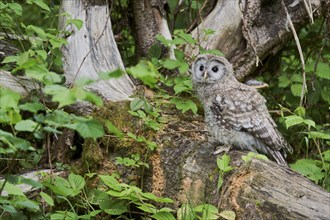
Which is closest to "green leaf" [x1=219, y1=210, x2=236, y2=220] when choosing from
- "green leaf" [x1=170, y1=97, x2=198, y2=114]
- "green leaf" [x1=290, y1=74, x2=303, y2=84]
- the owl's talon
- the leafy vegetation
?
the leafy vegetation

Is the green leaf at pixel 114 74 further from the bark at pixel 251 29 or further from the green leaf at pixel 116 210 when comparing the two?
the bark at pixel 251 29

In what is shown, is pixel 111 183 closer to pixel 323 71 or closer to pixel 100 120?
pixel 100 120

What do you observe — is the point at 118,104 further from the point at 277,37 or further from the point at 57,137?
the point at 277,37

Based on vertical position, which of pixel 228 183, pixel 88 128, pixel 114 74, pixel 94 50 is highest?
pixel 114 74

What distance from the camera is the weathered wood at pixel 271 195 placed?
3322 mm

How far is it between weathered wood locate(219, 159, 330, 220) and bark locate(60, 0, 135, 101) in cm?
156

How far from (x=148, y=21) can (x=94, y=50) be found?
0.70 m

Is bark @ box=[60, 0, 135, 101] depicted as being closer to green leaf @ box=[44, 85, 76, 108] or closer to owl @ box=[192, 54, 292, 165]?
owl @ box=[192, 54, 292, 165]

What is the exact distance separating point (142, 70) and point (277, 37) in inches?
139

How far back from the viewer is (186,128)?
4.71 metres

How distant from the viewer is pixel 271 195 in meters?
3.55

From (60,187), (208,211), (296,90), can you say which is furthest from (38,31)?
(296,90)

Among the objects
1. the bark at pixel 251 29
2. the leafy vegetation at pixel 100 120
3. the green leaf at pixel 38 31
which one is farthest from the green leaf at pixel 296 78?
the green leaf at pixel 38 31

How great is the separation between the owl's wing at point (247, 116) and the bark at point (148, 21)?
4.45 feet
